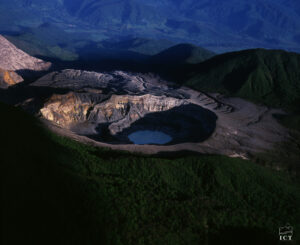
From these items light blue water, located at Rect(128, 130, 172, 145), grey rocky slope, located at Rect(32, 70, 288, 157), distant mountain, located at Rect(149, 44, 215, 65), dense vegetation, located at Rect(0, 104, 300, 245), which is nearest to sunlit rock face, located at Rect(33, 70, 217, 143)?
grey rocky slope, located at Rect(32, 70, 288, 157)

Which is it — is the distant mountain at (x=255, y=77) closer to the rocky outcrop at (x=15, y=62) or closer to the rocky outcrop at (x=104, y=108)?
the rocky outcrop at (x=104, y=108)

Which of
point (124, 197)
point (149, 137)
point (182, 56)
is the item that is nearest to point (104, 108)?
point (149, 137)

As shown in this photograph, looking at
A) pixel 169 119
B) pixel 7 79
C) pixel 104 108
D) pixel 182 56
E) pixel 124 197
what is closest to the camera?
pixel 124 197

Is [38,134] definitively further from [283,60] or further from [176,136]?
[283,60]

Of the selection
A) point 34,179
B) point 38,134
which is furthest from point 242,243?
point 38,134

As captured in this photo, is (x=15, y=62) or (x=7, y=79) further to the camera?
(x=15, y=62)

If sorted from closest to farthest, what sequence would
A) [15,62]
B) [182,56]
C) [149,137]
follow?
[149,137]
[15,62]
[182,56]

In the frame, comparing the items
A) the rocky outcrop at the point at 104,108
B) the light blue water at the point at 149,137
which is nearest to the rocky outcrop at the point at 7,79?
the rocky outcrop at the point at 104,108

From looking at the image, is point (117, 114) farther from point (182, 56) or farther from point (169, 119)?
point (182, 56)
